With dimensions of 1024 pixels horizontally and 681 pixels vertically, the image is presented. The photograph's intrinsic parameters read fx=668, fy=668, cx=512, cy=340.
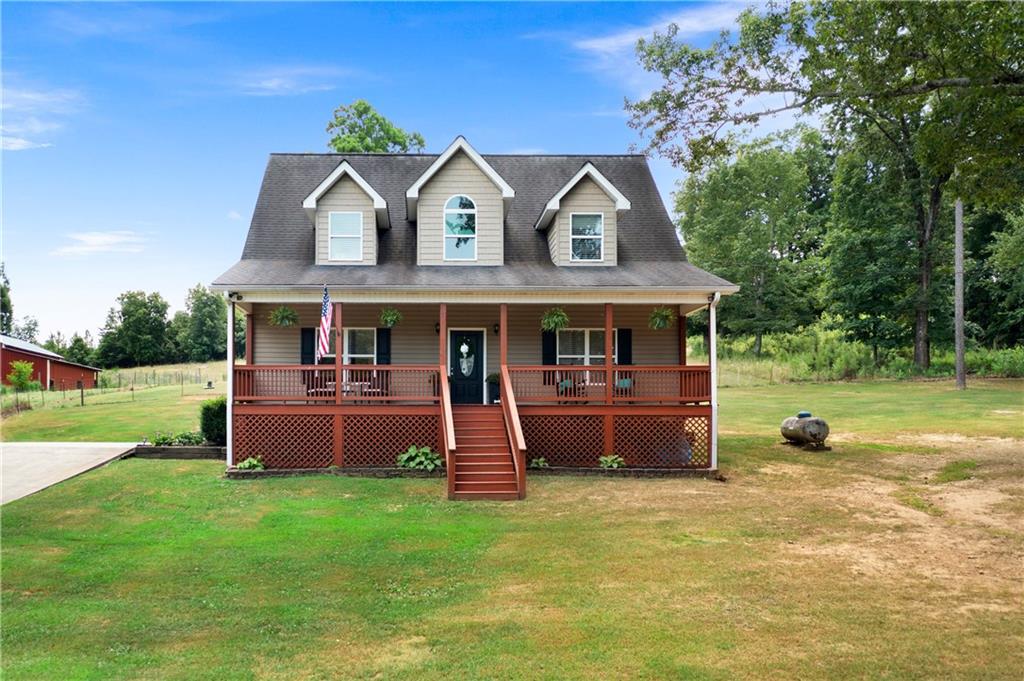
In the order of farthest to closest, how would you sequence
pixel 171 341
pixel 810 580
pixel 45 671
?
pixel 171 341, pixel 810 580, pixel 45 671

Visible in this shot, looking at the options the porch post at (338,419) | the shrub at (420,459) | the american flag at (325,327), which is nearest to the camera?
the american flag at (325,327)

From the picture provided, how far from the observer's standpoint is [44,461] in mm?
16516

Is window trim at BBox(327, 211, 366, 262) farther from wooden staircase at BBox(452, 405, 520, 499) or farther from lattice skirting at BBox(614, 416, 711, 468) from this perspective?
lattice skirting at BBox(614, 416, 711, 468)

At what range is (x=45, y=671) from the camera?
232 inches

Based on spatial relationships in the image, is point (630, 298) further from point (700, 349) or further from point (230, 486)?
point (700, 349)

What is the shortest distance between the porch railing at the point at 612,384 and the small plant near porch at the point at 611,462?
1.36 m

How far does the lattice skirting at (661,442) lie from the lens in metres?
16.1

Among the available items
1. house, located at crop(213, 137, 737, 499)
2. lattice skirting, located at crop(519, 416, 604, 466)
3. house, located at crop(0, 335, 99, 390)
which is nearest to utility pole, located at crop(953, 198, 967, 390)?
house, located at crop(213, 137, 737, 499)

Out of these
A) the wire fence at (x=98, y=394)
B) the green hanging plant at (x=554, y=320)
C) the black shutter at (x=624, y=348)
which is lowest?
the wire fence at (x=98, y=394)

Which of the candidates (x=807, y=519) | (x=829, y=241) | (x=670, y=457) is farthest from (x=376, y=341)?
(x=829, y=241)

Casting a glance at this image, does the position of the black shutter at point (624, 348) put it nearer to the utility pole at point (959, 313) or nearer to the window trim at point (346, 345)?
the window trim at point (346, 345)

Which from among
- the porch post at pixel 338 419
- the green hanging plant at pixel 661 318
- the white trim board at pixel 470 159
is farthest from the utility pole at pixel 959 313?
the porch post at pixel 338 419

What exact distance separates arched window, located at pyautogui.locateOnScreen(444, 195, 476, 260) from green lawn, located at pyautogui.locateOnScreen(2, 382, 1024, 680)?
6.30m

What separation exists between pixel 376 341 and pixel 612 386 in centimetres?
643
